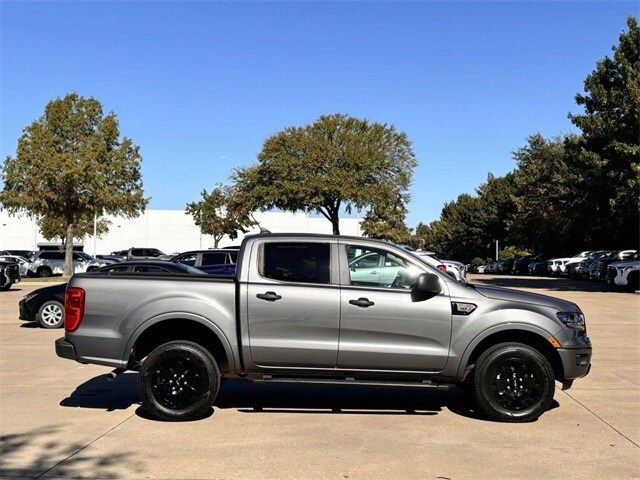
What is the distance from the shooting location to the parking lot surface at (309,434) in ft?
18.7

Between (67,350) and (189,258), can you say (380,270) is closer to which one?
(67,350)

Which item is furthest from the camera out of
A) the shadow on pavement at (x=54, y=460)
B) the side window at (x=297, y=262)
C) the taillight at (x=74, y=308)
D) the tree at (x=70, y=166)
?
the tree at (x=70, y=166)

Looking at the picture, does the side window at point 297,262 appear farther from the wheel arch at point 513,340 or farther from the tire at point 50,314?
the tire at point 50,314

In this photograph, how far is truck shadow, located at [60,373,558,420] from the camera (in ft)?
25.5

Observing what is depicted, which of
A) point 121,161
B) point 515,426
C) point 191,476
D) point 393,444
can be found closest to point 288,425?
point 393,444

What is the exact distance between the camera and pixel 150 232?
271ft

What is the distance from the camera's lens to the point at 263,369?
719cm

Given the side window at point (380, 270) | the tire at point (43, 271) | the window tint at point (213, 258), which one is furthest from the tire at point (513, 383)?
the tire at point (43, 271)

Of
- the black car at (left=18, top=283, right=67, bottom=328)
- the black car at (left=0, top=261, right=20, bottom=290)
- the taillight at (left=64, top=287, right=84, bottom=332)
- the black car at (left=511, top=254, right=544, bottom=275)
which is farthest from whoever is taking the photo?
the black car at (left=511, top=254, right=544, bottom=275)

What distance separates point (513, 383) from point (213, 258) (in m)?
14.5

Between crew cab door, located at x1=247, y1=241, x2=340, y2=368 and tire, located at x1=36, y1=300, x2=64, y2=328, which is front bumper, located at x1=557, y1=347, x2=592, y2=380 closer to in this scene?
crew cab door, located at x1=247, y1=241, x2=340, y2=368

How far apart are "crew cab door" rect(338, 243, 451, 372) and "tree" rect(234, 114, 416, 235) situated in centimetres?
3624

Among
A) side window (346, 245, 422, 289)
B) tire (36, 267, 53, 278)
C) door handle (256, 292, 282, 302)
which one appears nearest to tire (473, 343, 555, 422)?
side window (346, 245, 422, 289)

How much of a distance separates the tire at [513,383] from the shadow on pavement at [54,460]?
3.43 m
